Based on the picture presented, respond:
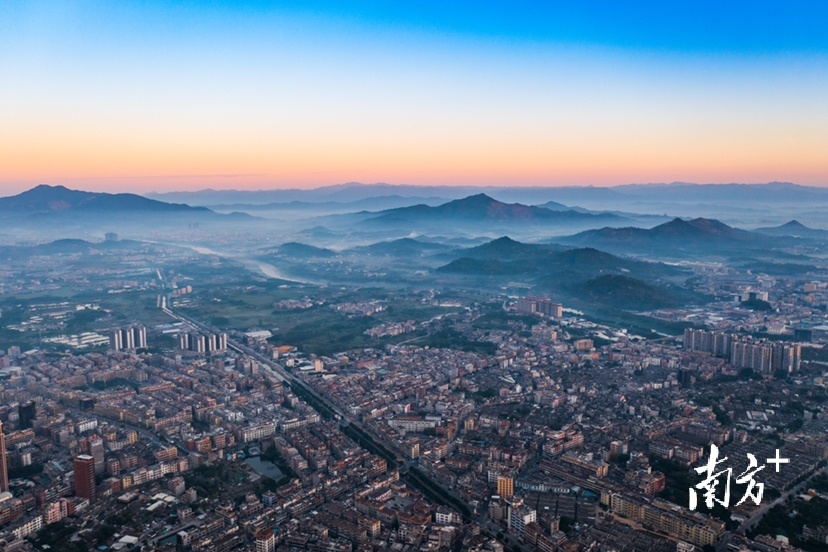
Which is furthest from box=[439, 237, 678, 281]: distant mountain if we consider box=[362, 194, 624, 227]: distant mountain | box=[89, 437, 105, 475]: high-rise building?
box=[362, 194, 624, 227]: distant mountain

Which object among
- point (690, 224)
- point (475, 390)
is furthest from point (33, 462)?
point (690, 224)

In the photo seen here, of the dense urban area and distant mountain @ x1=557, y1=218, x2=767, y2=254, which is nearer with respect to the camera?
the dense urban area

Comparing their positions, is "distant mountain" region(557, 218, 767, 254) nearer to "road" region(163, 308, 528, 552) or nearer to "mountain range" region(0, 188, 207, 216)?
"road" region(163, 308, 528, 552)

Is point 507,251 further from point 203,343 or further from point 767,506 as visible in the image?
point 767,506

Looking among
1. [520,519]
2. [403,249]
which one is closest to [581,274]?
[403,249]

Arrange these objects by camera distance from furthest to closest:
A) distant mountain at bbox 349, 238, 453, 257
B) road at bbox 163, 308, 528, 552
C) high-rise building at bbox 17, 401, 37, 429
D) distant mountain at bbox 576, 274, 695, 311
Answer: distant mountain at bbox 349, 238, 453, 257, distant mountain at bbox 576, 274, 695, 311, high-rise building at bbox 17, 401, 37, 429, road at bbox 163, 308, 528, 552

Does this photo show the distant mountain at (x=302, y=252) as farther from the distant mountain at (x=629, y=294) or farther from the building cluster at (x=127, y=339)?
the building cluster at (x=127, y=339)
